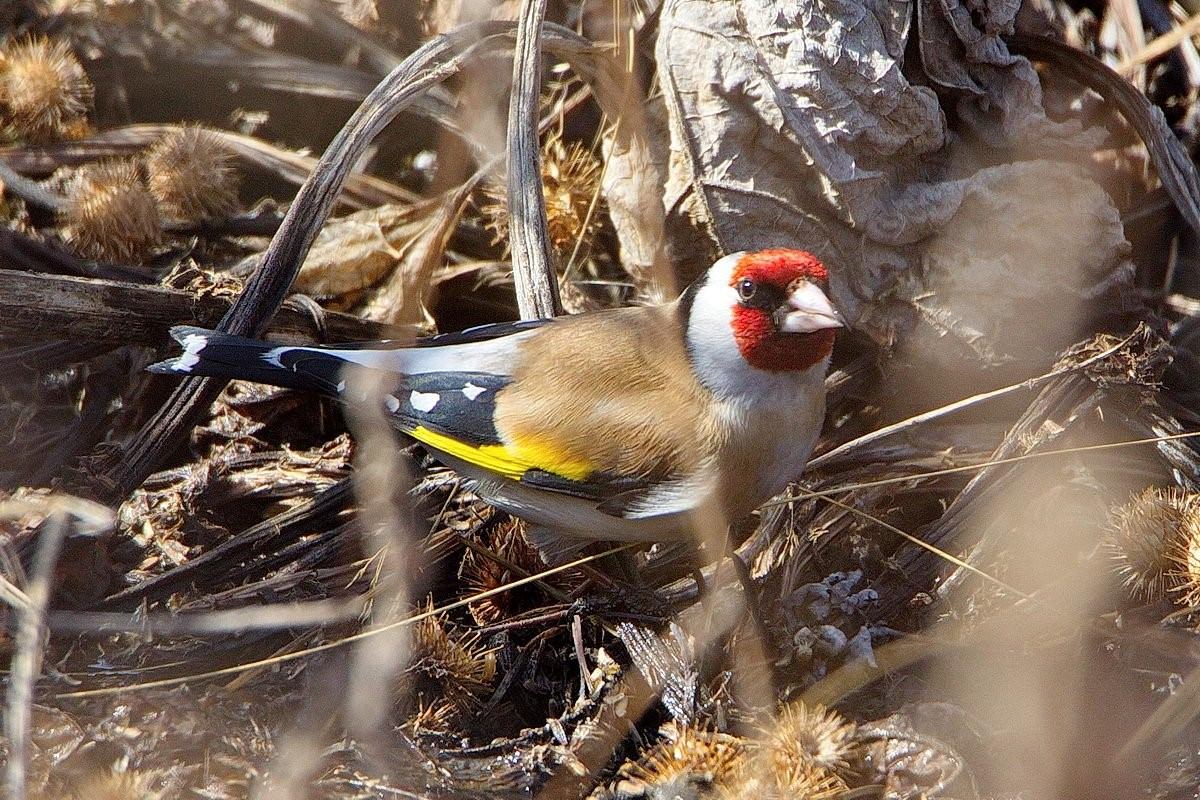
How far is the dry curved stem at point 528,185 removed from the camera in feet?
9.72

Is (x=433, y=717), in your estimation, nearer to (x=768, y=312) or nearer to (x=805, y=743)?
(x=805, y=743)

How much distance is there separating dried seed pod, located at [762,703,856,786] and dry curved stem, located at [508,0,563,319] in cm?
125

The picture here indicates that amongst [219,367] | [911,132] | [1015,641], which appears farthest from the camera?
[911,132]

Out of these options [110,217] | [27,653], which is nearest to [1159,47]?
[110,217]

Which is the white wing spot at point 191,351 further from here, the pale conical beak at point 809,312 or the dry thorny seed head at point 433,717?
the pale conical beak at point 809,312

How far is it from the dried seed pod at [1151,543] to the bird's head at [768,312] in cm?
77

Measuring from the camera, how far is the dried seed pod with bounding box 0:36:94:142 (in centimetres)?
346

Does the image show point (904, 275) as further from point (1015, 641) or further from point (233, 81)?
point (233, 81)

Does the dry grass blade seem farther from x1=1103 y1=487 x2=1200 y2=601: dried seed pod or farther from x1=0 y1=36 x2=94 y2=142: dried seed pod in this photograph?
x1=0 y1=36 x2=94 y2=142: dried seed pod

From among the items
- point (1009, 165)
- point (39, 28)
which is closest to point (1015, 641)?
point (1009, 165)

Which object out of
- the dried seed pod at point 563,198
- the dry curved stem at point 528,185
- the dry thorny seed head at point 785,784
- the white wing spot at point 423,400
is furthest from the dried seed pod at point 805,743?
the dried seed pod at point 563,198

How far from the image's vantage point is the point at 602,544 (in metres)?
2.92

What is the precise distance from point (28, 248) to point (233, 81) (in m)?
0.99

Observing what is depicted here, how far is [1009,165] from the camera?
303 centimetres
